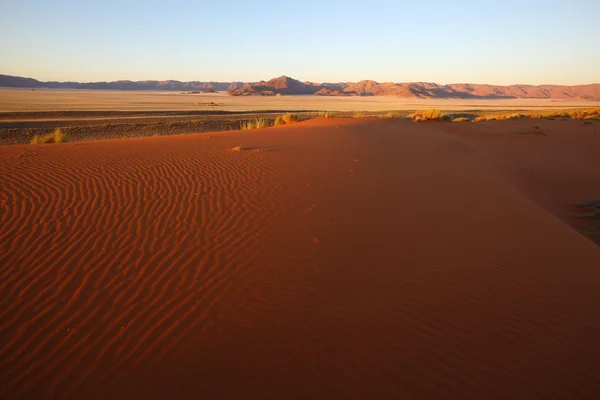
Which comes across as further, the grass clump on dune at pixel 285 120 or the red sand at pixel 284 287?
the grass clump on dune at pixel 285 120

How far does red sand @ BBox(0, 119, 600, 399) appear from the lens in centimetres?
295

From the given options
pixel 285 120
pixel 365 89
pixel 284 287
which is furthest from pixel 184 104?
pixel 365 89

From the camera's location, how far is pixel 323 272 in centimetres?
439

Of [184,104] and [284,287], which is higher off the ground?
[184,104]

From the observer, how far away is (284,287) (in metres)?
4.08

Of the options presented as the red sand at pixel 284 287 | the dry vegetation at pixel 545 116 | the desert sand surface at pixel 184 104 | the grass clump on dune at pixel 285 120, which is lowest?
the red sand at pixel 284 287

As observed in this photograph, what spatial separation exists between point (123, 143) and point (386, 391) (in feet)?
36.2

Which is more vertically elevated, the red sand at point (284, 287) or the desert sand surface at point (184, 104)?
the desert sand surface at point (184, 104)

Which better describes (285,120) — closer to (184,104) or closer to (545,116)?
(545,116)

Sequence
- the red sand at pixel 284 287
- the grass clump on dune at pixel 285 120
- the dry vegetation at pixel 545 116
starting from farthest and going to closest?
the dry vegetation at pixel 545 116 < the grass clump on dune at pixel 285 120 < the red sand at pixel 284 287

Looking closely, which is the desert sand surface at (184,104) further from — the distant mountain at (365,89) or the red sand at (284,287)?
the distant mountain at (365,89)

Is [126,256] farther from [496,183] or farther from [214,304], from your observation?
[496,183]

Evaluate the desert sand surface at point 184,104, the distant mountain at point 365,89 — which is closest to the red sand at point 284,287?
the desert sand surface at point 184,104

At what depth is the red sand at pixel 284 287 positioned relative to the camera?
9.68 ft
